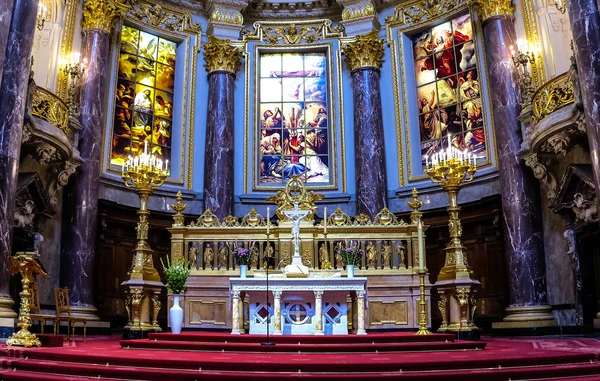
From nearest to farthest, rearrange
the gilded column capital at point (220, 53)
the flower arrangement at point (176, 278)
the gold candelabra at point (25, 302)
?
the gold candelabra at point (25, 302) → the flower arrangement at point (176, 278) → the gilded column capital at point (220, 53)

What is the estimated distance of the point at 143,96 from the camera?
1742cm

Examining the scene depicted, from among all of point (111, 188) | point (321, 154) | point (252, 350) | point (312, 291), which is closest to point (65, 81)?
point (111, 188)

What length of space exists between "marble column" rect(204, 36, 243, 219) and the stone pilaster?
279 inches

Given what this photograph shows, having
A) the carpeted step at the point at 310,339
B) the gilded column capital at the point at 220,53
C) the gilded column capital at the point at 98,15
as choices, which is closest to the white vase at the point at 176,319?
the carpeted step at the point at 310,339

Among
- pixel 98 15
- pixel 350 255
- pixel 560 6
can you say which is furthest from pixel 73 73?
pixel 560 6

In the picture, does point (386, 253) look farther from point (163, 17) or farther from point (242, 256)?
point (163, 17)

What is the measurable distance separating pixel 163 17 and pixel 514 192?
1100 centimetres

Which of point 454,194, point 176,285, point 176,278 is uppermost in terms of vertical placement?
point 454,194

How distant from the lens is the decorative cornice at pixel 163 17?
17.4m

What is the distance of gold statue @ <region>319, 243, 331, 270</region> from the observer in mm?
10891

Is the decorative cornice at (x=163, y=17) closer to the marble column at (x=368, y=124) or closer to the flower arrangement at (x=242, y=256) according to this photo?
the marble column at (x=368, y=124)

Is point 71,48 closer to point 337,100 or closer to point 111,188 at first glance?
point 111,188

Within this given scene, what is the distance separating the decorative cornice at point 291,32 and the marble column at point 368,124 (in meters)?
1.20

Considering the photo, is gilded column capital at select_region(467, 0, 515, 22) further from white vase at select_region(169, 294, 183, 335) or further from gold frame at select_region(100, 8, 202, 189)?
white vase at select_region(169, 294, 183, 335)
